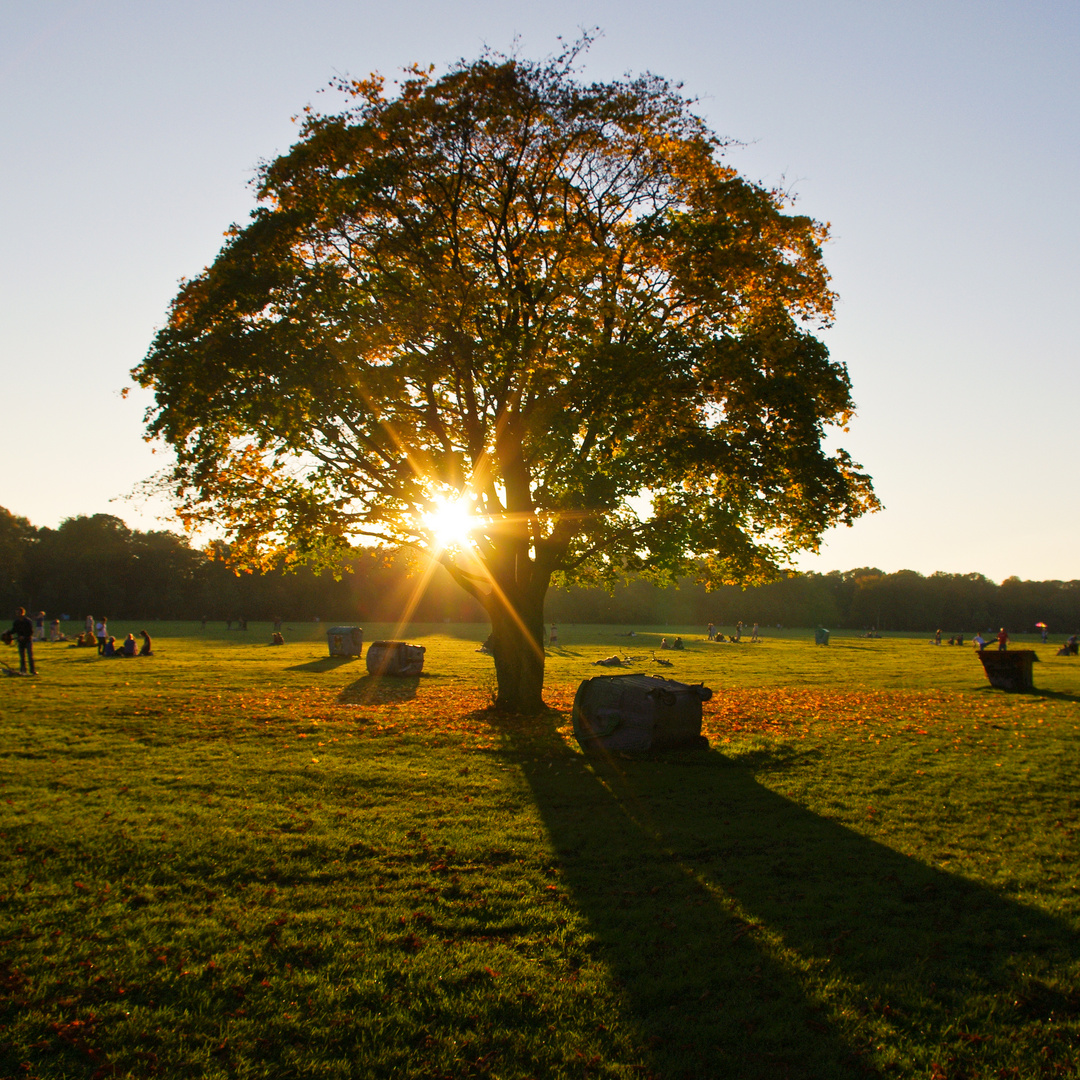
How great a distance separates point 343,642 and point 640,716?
27411 millimetres

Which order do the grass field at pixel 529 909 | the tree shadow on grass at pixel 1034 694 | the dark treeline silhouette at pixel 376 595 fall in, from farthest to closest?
the dark treeline silhouette at pixel 376 595 → the tree shadow on grass at pixel 1034 694 → the grass field at pixel 529 909

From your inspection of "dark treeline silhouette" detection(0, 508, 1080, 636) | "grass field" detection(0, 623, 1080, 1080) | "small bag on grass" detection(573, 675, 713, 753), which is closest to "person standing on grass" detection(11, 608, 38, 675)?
"grass field" detection(0, 623, 1080, 1080)

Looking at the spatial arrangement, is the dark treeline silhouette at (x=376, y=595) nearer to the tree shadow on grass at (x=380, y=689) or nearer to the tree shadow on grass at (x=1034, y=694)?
the tree shadow on grass at (x=380, y=689)

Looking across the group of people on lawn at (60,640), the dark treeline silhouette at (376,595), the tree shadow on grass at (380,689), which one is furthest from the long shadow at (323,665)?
the dark treeline silhouette at (376,595)

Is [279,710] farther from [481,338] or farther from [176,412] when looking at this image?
[481,338]

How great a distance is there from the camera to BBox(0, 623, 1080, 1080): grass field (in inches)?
186

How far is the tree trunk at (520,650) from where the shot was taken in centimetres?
Answer: 1988

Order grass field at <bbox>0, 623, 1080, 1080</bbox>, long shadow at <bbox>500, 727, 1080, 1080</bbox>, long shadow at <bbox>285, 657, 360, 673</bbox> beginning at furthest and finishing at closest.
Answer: long shadow at <bbox>285, 657, 360, 673</bbox>
long shadow at <bbox>500, 727, 1080, 1080</bbox>
grass field at <bbox>0, 623, 1080, 1080</bbox>

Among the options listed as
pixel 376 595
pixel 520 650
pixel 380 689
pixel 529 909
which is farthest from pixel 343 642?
pixel 376 595

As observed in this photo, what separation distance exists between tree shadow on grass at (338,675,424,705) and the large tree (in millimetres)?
5558

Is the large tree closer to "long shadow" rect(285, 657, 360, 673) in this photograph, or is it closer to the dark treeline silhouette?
"long shadow" rect(285, 657, 360, 673)

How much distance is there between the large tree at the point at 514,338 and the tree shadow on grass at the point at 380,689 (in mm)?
5558

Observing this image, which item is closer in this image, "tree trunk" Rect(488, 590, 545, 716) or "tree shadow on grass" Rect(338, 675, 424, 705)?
"tree trunk" Rect(488, 590, 545, 716)

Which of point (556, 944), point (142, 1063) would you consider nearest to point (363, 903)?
point (556, 944)
